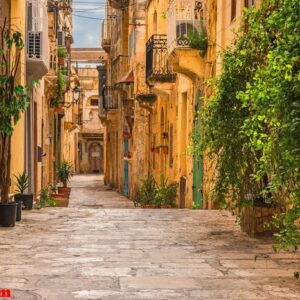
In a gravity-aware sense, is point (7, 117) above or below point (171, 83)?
below

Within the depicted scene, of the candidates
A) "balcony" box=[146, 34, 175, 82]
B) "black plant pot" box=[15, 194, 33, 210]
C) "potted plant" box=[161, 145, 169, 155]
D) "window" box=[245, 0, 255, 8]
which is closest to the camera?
"window" box=[245, 0, 255, 8]

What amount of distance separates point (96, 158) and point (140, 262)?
65.1 m

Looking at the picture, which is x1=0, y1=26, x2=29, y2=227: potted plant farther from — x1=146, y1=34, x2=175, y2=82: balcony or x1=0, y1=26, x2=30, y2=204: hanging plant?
x1=146, y1=34, x2=175, y2=82: balcony

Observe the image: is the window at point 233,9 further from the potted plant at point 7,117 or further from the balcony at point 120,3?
the balcony at point 120,3

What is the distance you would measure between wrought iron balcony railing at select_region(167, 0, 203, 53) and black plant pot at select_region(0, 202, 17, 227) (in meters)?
7.76

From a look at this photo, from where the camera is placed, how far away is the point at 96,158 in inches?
2874

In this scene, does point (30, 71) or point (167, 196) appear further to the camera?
point (167, 196)

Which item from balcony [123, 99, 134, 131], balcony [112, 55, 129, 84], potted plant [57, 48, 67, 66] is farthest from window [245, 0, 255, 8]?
balcony [112, 55, 129, 84]

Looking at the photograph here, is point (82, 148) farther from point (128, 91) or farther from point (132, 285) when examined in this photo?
point (132, 285)

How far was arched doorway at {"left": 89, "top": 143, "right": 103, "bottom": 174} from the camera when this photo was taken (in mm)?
72188

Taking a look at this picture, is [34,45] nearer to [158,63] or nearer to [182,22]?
[182,22]

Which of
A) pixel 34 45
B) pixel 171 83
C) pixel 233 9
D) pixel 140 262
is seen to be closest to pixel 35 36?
pixel 34 45

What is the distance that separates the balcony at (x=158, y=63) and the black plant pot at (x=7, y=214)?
11.5 meters

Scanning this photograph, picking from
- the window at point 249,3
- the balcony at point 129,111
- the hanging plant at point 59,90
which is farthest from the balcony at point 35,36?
the balcony at point 129,111
